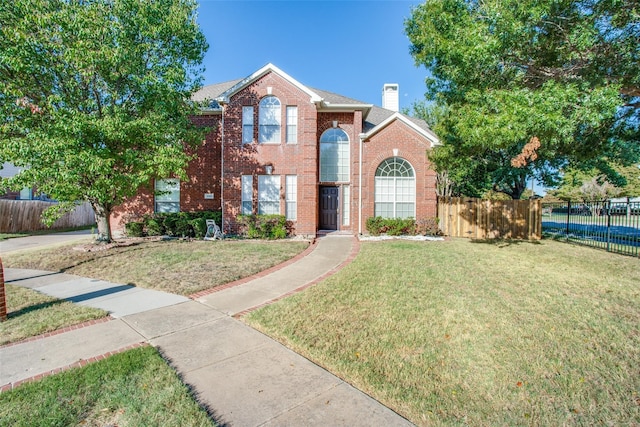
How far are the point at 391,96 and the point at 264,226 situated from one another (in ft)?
42.6

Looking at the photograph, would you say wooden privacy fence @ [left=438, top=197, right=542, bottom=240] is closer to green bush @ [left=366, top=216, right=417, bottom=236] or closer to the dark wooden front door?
green bush @ [left=366, top=216, right=417, bottom=236]

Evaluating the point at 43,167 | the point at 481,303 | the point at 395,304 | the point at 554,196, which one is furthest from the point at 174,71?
the point at 554,196

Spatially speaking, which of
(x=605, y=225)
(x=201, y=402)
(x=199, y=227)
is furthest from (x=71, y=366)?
(x=605, y=225)

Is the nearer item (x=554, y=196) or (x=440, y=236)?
(x=440, y=236)

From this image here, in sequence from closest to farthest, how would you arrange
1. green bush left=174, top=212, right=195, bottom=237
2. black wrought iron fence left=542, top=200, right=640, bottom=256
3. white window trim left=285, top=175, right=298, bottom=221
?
black wrought iron fence left=542, top=200, right=640, bottom=256
green bush left=174, top=212, right=195, bottom=237
white window trim left=285, top=175, right=298, bottom=221

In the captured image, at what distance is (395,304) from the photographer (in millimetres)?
5277

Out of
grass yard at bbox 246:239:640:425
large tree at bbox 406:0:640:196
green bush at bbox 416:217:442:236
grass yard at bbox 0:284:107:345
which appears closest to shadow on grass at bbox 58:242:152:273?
grass yard at bbox 0:284:107:345

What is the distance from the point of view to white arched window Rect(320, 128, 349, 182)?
48.4 feet

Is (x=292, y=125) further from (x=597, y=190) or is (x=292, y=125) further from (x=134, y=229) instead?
(x=597, y=190)

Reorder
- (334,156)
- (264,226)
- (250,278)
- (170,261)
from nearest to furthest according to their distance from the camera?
(250,278), (170,261), (264,226), (334,156)

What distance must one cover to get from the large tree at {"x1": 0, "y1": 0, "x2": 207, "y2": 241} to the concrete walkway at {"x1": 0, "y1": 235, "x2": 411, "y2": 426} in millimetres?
4563

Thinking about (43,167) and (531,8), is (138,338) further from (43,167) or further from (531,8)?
(531,8)

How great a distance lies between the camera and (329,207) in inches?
589

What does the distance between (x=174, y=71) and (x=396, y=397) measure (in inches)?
454
